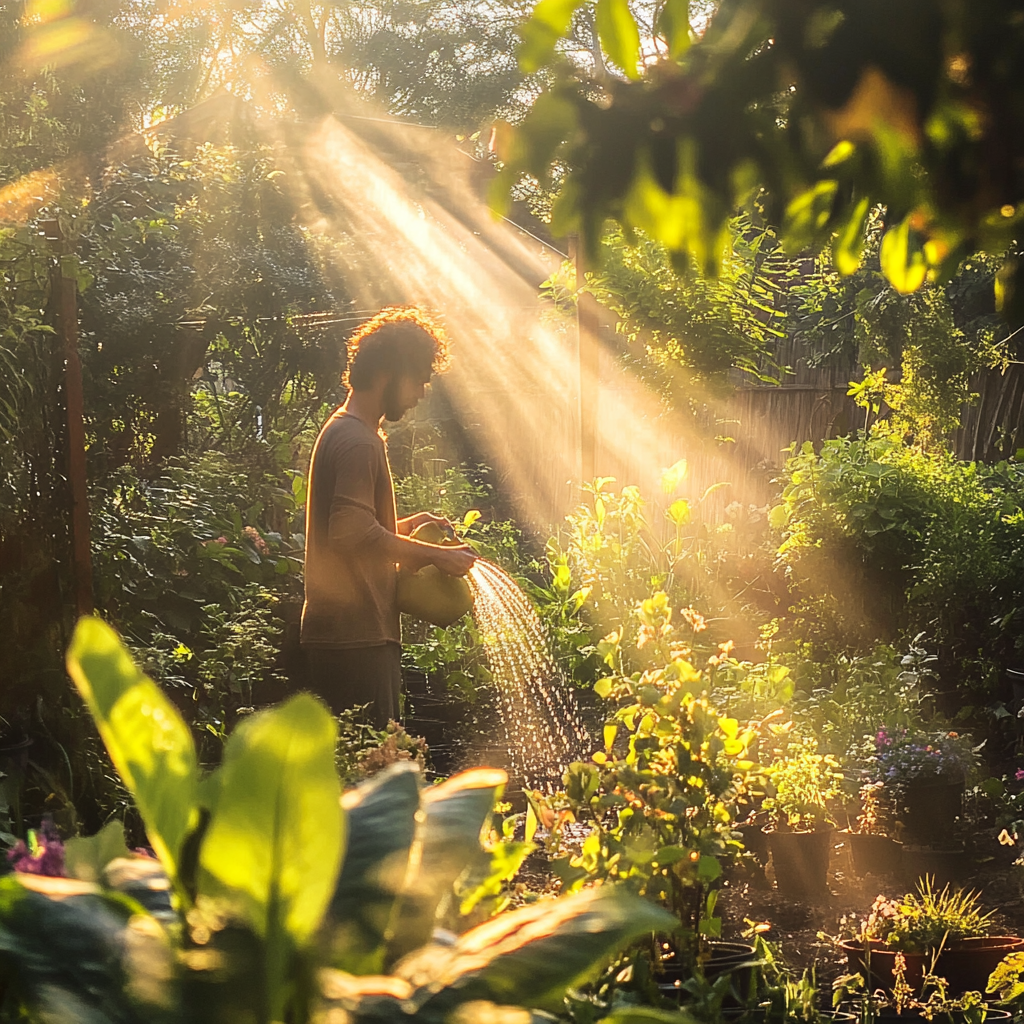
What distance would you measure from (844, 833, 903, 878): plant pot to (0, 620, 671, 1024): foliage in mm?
3160

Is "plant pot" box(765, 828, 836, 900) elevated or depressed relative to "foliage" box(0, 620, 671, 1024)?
depressed

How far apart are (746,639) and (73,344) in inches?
158

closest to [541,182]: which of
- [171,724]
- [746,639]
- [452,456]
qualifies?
[171,724]

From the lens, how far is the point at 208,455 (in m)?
7.48

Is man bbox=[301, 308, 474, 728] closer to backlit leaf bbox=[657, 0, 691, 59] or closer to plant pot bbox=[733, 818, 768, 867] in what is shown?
plant pot bbox=[733, 818, 768, 867]

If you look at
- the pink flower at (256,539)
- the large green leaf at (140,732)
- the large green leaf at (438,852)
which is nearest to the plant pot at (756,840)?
the large green leaf at (438,852)

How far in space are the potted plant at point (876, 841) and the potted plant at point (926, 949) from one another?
0.96 m

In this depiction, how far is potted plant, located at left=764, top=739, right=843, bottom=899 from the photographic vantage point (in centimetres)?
345

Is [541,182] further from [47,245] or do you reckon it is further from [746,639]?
[746,639]

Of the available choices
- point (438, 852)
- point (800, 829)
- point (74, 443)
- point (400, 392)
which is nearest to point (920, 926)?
point (800, 829)

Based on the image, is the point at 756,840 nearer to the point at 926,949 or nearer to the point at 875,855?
the point at 875,855

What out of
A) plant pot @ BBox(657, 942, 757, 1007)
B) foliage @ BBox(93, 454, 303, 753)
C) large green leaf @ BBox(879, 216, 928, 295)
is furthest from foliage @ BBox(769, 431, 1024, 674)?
large green leaf @ BBox(879, 216, 928, 295)

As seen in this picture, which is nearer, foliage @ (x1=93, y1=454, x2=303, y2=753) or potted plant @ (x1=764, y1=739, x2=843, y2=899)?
potted plant @ (x1=764, y1=739, x2=843, y2=899)

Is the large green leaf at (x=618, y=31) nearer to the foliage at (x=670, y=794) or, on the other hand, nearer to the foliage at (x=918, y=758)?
the foliage at (x=670, y=794)
